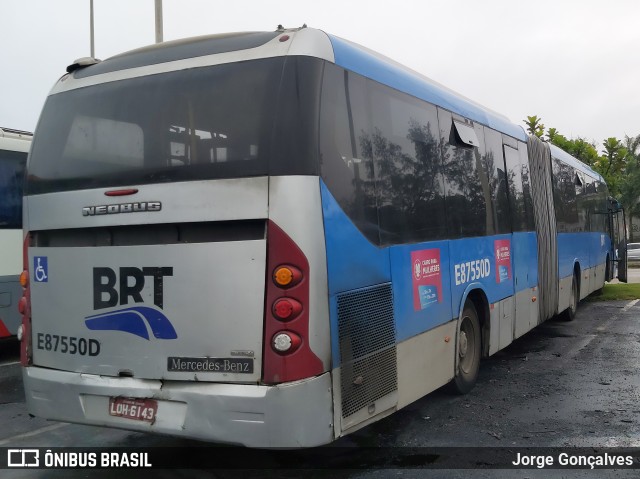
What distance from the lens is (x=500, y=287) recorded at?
7.44 meters

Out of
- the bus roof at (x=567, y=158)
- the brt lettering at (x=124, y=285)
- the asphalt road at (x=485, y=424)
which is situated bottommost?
the asphalt road at (x=485, y=424)

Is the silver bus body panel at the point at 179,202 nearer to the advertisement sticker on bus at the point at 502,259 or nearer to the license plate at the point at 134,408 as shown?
the license plate at the point at 134,408

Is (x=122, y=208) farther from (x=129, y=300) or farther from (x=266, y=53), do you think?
(x=266, y=53)

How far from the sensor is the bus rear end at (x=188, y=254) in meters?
3.81

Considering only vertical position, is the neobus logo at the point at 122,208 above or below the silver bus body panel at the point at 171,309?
above

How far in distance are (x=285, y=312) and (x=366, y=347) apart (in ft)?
2.70

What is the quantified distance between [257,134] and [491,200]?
4.16 meters

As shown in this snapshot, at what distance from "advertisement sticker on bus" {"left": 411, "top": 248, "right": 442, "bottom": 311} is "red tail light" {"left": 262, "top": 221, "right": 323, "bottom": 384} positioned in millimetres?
1599

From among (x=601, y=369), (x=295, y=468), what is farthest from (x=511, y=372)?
(x=295, y=468)

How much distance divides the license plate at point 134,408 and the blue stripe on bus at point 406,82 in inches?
104

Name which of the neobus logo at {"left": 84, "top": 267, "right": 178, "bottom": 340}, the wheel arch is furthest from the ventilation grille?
the wheel arch

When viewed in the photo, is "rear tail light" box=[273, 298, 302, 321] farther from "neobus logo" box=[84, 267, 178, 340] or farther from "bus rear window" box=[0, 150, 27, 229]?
"bus rear window" box=[0, 150, 27, 229]

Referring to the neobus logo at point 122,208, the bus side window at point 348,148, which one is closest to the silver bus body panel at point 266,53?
the bus side window at point 348,148

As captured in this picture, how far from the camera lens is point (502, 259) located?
7.55 meters
